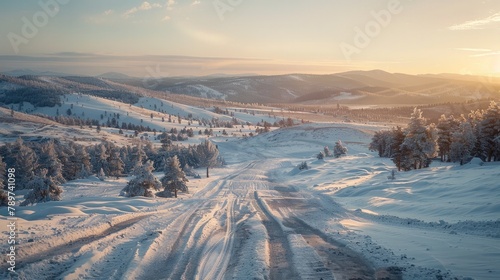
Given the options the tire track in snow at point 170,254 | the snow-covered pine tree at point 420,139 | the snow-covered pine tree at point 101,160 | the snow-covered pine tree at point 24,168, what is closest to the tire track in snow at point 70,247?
the tire track in snow at point 170,254

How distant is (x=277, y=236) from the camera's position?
15305 millimetres

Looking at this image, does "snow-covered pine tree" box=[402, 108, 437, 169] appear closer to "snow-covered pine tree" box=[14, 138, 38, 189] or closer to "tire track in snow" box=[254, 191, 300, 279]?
"tire track in snow" box=[254, 191, 300, 279]

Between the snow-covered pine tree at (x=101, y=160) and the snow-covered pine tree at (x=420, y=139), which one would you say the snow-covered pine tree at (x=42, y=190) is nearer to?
the snow-covered pine tree at (x=101, y=160)

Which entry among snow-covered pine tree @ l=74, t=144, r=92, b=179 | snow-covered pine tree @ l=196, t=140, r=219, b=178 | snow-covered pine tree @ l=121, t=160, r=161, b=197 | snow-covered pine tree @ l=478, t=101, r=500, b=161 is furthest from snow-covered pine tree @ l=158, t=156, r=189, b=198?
snow-covered pine tree @ l=478, t=101, r=500, b=161

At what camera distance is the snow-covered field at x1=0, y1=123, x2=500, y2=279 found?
10461 millimetres

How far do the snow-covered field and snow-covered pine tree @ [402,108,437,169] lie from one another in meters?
13.5

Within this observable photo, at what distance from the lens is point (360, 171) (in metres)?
43.3

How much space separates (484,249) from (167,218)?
15319mm

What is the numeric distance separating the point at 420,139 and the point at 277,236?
101ft

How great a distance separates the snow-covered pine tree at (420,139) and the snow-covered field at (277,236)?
1346cm

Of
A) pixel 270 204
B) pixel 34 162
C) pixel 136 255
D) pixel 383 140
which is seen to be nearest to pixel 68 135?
pixel 34 162

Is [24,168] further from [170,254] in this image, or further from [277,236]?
[277,236]

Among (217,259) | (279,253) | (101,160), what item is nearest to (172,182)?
(217,259)

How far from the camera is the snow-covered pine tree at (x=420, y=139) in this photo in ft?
127
